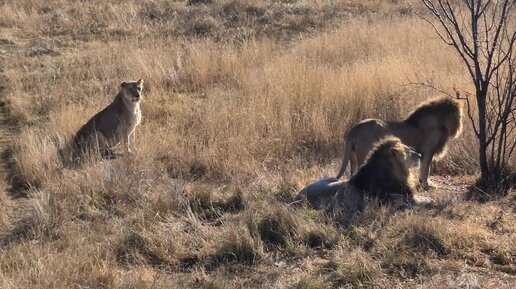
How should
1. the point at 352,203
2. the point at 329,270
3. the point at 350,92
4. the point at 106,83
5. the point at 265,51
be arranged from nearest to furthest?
the point at 329,270
the point at 352,203
the point at 350,92
the point at 106,83
the point at 265,51

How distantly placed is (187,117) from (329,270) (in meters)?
5.61

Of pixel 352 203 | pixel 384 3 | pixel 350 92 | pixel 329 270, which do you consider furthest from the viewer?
pixel 384 3

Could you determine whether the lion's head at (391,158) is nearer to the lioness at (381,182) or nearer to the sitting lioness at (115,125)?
the lioness at (381,182)

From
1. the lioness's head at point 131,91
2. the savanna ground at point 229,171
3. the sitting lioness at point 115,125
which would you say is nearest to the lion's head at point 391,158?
the savanna ground at point 229,171

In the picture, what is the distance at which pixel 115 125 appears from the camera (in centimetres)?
999

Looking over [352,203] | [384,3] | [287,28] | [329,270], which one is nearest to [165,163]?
[352,203]

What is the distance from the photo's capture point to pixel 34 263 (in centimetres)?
557

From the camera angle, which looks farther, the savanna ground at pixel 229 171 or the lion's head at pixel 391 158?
the lion's head at pixel 391 158

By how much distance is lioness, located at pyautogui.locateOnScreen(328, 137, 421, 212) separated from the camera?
6660 mm

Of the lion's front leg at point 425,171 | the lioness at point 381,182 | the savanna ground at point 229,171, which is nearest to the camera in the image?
the savanna ground at point 229,171

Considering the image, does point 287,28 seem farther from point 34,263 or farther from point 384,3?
point 34,263

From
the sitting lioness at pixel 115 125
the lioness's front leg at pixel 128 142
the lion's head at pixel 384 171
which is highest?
the lion's head at pixel 384 171

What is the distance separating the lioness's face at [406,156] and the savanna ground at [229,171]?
1.78 feet

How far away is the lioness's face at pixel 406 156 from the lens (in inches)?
269
